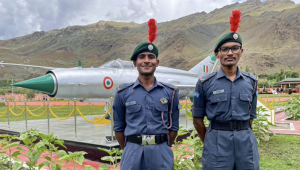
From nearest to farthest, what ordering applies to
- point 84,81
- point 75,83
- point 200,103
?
point 200,103
point 75,83
point 84,81

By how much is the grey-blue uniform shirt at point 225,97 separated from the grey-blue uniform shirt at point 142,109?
12.6 inches

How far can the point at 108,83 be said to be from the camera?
25.7 ft

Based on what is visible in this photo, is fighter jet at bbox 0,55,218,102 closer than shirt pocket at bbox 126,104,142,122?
No

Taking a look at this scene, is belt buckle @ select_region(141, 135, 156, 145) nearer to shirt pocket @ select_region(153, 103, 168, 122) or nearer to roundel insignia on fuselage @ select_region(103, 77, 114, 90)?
shirt pocket @ select_region(153, 103, 168, 122)

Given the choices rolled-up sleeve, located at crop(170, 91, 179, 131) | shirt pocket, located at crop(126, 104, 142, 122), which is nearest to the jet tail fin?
rolled-up sleeve, located at crop(170, 91, 179, 131)

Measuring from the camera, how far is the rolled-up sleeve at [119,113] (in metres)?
2.53

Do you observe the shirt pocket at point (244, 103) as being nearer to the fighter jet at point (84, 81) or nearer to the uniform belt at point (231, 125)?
the uniform belt at point (231, 125)

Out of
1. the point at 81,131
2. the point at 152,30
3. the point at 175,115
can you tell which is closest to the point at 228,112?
the point at 175,115

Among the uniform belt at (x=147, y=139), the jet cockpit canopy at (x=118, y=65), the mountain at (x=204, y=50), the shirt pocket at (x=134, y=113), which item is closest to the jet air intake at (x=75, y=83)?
the jet cockpit canopy at (x=118, y=65)

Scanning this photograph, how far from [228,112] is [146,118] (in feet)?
2.67

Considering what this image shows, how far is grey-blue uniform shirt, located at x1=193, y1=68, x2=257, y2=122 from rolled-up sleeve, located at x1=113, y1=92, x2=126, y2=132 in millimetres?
783

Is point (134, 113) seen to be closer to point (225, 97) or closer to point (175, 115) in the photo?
point (175, 115)

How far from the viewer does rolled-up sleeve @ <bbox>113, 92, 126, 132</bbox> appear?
2.53 meters

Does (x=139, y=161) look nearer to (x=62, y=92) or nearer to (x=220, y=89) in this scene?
(x=220, y=89)
